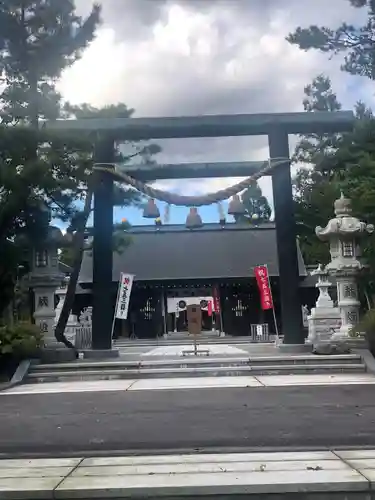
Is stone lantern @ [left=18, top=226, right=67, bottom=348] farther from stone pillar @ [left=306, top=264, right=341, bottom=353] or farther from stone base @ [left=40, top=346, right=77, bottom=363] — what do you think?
stone pillar @ [left=306, top=264, right=341, bottom=353]

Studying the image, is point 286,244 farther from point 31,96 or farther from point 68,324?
point 68,324

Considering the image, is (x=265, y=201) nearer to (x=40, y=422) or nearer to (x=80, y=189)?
(x=80, y=189)

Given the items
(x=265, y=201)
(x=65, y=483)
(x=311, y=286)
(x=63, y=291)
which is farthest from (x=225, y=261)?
(x=65, y=483)

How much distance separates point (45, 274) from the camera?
15.6m

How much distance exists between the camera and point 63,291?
24.1 meters

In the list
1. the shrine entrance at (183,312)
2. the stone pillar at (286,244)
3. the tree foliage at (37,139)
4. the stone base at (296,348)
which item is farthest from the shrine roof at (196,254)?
the stone base at (296,348)

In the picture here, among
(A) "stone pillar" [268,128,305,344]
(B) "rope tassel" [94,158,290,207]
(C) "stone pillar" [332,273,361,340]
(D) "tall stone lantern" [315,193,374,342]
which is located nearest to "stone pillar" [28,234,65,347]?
(B) "rope tassel" [94,158,290,207]

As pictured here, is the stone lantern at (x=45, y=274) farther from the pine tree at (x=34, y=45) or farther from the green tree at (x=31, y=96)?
the pine tree at (x=34, y=45)

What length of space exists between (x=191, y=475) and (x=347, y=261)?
470 inches

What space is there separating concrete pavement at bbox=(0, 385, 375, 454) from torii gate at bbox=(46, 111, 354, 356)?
5.45 meters

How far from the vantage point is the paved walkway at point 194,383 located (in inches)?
428

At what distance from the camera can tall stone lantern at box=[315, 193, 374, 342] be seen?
51.1ft

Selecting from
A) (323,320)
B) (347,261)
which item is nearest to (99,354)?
(347,261)

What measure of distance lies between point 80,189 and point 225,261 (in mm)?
15022
